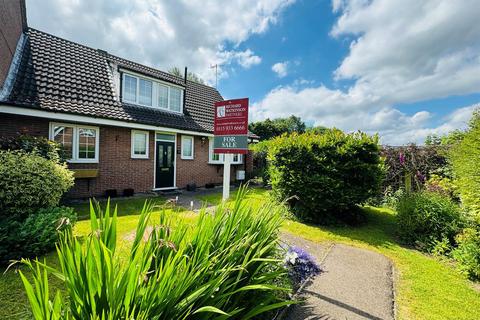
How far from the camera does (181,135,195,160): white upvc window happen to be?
12427mm

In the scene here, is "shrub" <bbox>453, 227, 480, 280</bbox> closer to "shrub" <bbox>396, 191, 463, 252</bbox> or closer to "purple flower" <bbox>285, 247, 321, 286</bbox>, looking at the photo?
"shrub" <bbox>396, 191, 463, 252</bbox>

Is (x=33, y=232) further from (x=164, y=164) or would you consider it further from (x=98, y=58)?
(x=98, y=58)

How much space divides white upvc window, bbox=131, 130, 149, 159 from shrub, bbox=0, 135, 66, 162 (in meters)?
3.21

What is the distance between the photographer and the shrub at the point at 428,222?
17.9 feet

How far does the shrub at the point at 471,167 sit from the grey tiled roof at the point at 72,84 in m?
10.0

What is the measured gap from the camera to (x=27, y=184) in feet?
16.4

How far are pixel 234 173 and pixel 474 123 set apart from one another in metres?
12.1

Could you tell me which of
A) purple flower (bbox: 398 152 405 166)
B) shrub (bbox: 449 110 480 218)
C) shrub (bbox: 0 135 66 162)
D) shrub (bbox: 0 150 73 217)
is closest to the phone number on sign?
shrub (bbox: 0 150 73 217)

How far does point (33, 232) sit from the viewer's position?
13.7ft

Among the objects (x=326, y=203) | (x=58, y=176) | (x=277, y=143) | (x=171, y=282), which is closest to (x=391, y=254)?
(x=326, y=203)

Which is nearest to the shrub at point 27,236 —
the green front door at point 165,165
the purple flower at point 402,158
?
the green front door at point 165,165

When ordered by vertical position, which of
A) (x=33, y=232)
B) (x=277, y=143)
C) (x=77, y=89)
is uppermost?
(x=77, y=89)

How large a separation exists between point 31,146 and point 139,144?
13.6ft

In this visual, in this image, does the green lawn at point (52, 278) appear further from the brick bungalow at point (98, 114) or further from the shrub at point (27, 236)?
the brick bungalow at point (98, 114)
